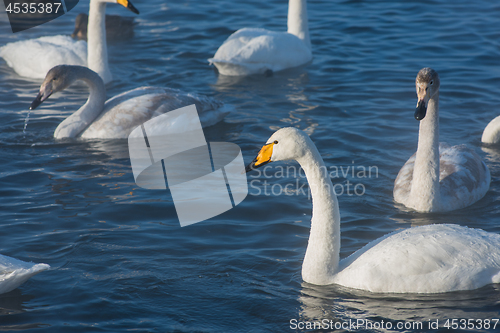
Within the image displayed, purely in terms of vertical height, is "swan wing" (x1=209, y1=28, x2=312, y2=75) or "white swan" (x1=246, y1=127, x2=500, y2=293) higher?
"swan wing" (x1=209, y1=28, x2=312, y2=75)

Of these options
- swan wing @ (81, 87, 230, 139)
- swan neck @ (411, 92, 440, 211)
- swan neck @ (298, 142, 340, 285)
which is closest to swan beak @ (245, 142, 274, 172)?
swan neck @ (298, 142, 340, 285)

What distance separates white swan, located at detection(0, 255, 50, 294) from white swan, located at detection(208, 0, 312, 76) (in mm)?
7901

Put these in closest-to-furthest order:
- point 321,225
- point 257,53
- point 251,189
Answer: point 321,225
point 251,189
point 257,53

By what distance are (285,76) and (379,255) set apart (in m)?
8.24

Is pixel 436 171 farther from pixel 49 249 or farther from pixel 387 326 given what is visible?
pixel 49 249

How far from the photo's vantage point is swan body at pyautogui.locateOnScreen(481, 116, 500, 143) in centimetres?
989

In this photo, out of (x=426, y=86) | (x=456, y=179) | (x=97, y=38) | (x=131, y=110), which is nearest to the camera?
(x=426, y=86)

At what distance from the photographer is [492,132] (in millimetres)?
9930

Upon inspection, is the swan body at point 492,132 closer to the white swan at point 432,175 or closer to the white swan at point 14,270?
the white swan at point 432,175

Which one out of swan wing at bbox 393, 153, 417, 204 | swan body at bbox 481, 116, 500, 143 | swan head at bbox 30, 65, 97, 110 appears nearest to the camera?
swan wing at bbox 393, 153, 417, 204

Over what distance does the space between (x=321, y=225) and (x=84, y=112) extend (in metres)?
5.78

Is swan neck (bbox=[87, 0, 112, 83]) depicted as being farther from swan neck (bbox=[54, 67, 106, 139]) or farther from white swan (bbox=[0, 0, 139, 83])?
swan neck (bbox=[54, 67, 106, 139])

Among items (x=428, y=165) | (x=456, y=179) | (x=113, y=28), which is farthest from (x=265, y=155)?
(x=113, y=28)

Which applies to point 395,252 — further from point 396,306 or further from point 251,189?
point 251,189
